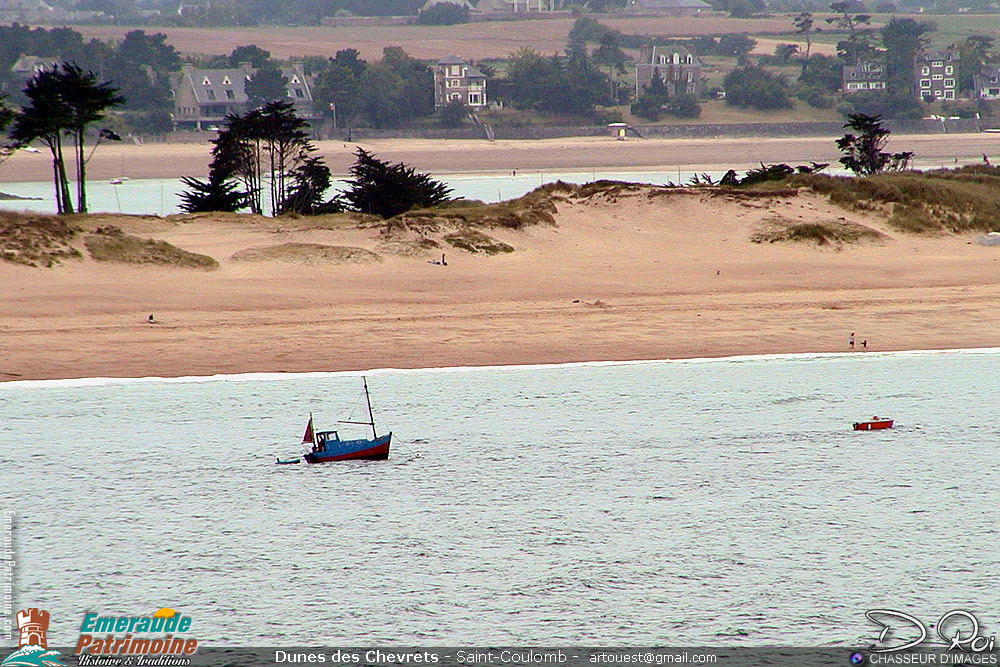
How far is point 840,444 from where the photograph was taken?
17938mm

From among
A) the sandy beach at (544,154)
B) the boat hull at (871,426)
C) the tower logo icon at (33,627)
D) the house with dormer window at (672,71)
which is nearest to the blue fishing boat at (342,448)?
the tower logo icon at (33,627)

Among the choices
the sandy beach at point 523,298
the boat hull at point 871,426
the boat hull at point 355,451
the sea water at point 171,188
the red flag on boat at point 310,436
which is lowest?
the sea water at point 171,188

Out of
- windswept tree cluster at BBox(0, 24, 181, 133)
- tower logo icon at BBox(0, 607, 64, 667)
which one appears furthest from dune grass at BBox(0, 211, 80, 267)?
windswept tree cluster at BBox(0, 24, 181, 133)

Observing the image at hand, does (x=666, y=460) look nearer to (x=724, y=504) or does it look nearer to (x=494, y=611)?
(x=724, y=504)

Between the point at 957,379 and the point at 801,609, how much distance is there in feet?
35.4

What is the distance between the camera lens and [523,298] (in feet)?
91.3

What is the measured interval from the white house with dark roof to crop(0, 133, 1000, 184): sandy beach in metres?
20.5

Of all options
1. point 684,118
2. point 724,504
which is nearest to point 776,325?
point 724,504

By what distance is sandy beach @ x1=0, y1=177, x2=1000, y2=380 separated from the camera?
22.8 m

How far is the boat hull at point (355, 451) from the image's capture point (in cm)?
1716

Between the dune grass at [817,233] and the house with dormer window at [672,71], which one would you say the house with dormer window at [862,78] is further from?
the dune grass at [817,233]

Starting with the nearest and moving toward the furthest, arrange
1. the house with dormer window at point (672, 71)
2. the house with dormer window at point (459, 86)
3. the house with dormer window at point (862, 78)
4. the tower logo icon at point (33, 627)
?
1. the tower logo icon at point (33, 627)
2. the house with dormer window at point (459, 86)
3. the house with dormer window at point (672, 71)
4. the house with dormer window at point (862, 78)

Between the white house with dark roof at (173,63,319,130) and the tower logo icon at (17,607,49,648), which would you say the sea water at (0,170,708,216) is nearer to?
the tower logo icon at (17,607,49,648)
